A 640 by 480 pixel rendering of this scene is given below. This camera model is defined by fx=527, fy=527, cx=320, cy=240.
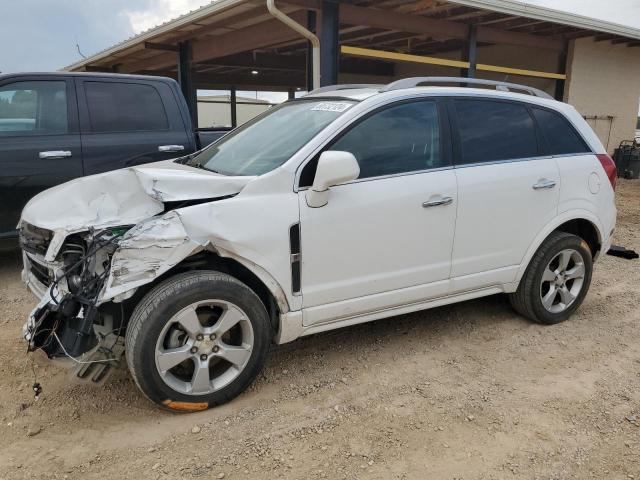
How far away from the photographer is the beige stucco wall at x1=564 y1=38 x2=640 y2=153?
12453 millimetres

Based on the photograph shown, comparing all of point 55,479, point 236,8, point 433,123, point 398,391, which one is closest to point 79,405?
point 55,479

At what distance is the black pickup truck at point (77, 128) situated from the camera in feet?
16.3

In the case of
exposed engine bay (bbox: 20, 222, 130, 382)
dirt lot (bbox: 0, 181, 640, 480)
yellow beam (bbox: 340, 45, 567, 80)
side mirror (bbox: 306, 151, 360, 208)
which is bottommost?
dirt lot (bbox: 0, 181, 640, 480)

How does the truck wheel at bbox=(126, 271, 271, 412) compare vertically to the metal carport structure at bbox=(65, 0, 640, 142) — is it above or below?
below

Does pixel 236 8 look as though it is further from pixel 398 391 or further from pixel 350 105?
pixel 398 391

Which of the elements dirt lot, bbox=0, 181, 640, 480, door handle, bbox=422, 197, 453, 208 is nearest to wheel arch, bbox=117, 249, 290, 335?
dirt lot, bbox=0, 181, 640, 480

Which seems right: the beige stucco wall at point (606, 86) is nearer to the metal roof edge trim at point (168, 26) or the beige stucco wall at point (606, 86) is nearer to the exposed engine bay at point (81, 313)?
the metal roof edge trim at point (168, 26)

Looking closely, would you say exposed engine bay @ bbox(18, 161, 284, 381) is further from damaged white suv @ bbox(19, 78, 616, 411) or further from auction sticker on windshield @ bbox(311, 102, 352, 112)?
auction sticker on windshield @ bbox(311, 102, 352, 112)

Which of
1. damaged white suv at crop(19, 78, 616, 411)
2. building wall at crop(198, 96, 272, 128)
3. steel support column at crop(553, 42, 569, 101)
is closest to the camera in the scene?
damaged white suv at crop(19, 78, 616, 411)

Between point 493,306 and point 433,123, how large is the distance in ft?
6.19

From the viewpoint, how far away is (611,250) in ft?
15.5

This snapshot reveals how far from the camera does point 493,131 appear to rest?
152 inches

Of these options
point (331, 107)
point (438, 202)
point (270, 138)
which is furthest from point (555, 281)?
point (270, 138)

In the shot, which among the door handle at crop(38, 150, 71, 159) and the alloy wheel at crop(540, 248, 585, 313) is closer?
the alloy wheel at crop(540, 248, 585, 313)
